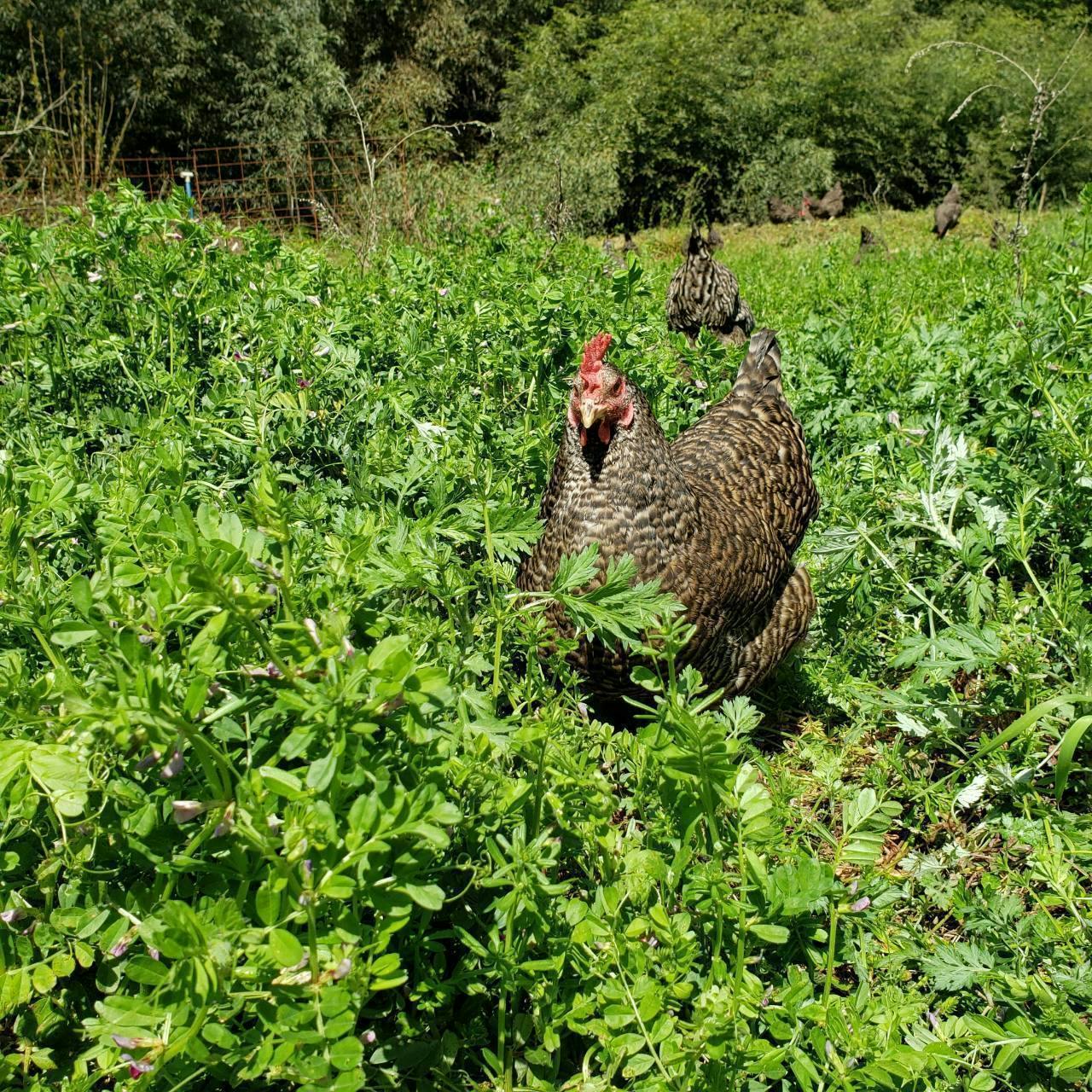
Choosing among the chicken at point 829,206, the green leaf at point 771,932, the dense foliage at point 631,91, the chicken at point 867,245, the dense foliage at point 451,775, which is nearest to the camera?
the dense foliage at point 451,775

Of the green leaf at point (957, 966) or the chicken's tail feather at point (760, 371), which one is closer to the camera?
the green leaf at point (957, 966)

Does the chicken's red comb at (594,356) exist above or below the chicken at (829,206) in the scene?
below

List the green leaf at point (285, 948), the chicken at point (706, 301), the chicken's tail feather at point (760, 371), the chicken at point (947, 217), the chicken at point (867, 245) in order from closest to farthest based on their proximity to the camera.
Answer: the green leaf at point (285, 948), the chicken's tail feather at point (760, 371), the chicken at point (706, 301), the chicken at point (867, 245), the chicken at point (947, 217)

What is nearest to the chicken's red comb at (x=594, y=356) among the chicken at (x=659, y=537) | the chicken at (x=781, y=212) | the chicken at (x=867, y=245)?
the chicken at (x=659, y=537)

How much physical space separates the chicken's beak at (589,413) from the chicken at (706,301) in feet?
11.8

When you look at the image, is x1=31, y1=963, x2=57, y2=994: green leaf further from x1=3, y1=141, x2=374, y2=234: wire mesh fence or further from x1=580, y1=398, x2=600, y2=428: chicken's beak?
x1=3, y1=141, x2=374, y2=234: wire mesh fence

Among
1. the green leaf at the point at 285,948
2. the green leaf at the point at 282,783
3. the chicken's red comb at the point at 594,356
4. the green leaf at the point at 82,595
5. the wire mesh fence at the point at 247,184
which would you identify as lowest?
the green leaf at the point at 285,948

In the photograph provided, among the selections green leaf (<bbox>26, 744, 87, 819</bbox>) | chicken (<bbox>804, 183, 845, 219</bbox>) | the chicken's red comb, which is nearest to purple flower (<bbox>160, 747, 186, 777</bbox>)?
green leaf (<bbox>26, 744, 87, 819</bbox>)

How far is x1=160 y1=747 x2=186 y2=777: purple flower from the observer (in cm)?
129

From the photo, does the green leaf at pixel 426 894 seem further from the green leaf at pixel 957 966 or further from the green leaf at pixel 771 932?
the green leaf at pixel 957 966

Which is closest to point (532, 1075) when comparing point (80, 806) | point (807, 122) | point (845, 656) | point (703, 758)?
point (703, 758)

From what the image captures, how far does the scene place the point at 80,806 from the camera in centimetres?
131

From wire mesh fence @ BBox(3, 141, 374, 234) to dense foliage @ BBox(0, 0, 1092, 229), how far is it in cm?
175

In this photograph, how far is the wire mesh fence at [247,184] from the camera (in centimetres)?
792
